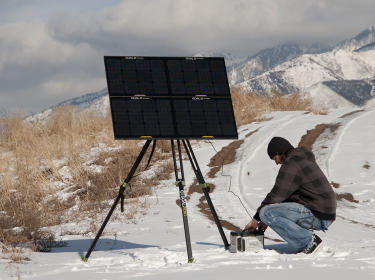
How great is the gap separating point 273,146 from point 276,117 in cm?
1239

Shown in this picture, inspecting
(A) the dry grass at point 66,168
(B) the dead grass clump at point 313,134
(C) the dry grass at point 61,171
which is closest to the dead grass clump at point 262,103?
(A) the dry grass at point 66,168

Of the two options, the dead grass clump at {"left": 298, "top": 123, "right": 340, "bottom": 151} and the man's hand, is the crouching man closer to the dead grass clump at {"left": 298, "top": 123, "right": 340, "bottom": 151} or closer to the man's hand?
the man's hand

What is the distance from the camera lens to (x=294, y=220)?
18.7 ft

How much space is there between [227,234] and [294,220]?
1.96 metres

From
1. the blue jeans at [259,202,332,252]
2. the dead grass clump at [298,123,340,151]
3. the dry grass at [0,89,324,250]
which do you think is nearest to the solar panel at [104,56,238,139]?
the blue jeans at [259,202,332,252]

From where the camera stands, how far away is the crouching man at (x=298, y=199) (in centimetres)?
552

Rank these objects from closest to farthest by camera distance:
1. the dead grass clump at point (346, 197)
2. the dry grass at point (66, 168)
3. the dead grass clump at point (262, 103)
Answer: the dry grass at point (66, 168)
the dead grass clump at point (346, 197)
the dead grass clump at point (262, 103)

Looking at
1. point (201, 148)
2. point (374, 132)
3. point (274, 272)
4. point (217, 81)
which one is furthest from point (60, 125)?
point (274, 272)

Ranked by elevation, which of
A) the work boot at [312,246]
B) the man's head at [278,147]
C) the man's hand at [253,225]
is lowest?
the work boot at [312,246]

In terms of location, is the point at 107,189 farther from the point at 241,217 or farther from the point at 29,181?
the point at 241,217

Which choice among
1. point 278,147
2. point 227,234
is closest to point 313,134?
point 227,234

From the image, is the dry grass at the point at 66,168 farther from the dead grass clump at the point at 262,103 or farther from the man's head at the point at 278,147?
the man's head at the point at 278,147

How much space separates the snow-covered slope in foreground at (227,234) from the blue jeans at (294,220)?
228 millimetres

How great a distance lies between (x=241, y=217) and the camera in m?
8.77
